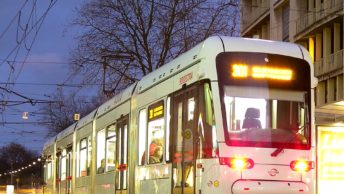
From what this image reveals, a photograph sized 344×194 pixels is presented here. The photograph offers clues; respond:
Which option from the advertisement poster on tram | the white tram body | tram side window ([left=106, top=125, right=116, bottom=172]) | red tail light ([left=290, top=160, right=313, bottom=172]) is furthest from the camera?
tram side window ([left=106, top=125, right=116, bottom=172])

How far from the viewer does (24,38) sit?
2047 cm

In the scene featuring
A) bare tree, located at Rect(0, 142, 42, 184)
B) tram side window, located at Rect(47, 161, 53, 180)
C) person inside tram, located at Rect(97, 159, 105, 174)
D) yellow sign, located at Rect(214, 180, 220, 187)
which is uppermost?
yellow sign, located at Rect(214, 180, 220, 187)

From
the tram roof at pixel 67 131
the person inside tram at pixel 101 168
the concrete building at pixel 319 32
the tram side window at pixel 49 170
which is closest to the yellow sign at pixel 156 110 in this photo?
the person inside tram at pixel 101 168

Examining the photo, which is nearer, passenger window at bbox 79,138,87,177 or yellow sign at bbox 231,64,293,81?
yellow sign at bbox 231,64,293,81

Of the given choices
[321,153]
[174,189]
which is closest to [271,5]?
[321,153]

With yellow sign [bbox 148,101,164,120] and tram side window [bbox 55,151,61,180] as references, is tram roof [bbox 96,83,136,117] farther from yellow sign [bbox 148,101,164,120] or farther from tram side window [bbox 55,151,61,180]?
tram side window [bbox 55,151,61,180]

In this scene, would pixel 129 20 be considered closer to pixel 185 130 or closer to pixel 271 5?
pixel 271 5

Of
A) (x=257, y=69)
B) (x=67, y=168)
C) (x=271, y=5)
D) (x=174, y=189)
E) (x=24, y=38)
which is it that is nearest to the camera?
(x=257, y=69)

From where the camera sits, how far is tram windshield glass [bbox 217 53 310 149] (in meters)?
10.4

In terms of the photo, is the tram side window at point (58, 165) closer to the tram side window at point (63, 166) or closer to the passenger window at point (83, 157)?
the tram side window at point (63, 166)

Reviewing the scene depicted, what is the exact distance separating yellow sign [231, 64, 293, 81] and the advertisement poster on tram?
3.67 metres

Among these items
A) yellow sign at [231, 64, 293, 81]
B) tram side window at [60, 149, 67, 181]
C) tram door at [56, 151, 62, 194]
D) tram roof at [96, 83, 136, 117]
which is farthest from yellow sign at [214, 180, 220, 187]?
tram door at [56, 151, 62, 194]

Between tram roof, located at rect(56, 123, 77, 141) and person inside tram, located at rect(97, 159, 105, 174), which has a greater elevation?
tram roof, located at rect(56, 123, 77, 141)

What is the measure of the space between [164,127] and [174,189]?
4.19 ft
